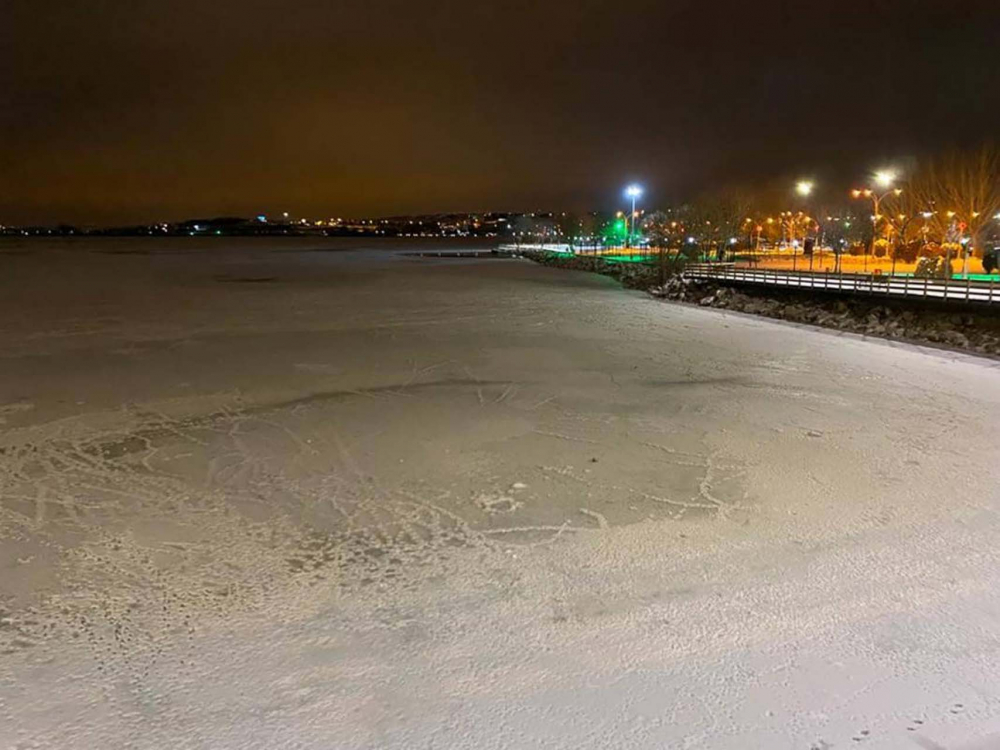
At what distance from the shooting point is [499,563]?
571cm

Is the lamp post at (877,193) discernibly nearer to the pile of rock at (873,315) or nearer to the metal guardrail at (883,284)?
the metal guardrail at (883,284)

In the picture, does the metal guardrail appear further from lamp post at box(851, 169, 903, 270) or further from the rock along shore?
lamp post at box(851, 169, 903, 270)

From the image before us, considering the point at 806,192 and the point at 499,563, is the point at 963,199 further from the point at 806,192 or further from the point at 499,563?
the point at 499,563

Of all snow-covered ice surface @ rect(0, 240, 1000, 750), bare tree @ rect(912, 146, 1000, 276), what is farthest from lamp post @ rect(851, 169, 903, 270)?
snow-covered ice surface @ rect(0, 240, 1000, 750)

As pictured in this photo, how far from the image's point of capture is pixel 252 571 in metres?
5.61

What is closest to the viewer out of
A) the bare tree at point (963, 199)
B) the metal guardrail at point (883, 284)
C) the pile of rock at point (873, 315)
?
the pile of rock at point (873, 315)

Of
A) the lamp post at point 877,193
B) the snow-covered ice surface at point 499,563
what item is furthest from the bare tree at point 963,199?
the snow-covered ice surface at point 499,563

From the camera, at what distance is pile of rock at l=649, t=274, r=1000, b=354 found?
18.6 meters

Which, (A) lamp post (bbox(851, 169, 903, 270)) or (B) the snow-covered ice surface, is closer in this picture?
(B) the snow-covered ice surface

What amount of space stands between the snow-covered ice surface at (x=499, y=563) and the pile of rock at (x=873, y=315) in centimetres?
617

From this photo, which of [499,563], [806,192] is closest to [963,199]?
[806,192]

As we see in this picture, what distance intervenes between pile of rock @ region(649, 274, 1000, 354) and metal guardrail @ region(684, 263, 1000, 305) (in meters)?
0.54

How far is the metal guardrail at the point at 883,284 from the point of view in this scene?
20781 mm

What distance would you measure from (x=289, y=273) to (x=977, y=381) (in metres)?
45.5
